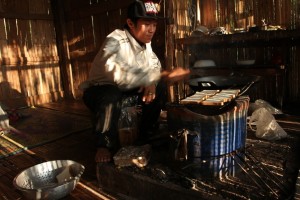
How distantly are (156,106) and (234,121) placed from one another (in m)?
1.27

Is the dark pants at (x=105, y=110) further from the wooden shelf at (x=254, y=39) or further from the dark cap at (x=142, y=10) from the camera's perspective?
the wooden shelf at (x=254, y=39)

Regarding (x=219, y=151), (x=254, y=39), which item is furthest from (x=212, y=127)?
(x=254, y=39)

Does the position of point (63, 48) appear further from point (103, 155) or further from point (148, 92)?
point (103, 155)

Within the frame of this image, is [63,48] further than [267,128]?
Yes

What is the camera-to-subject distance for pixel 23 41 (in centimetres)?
674

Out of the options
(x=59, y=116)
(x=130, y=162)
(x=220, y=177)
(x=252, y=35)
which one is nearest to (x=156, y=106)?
(x=130, y=162)

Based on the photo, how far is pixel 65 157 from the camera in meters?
3.20

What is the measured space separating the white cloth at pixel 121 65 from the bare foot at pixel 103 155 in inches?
28.4

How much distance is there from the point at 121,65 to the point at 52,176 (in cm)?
128

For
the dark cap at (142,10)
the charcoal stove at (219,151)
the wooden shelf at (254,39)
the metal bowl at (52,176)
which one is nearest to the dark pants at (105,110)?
the metal bowl at (52,176)

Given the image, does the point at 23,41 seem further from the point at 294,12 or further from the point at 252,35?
the point at 294,12

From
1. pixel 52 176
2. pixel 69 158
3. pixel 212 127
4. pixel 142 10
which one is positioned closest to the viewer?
pixel 212 127

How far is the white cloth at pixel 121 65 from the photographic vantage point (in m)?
2.80

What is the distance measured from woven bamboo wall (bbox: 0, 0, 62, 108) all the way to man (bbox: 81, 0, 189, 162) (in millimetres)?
4253
